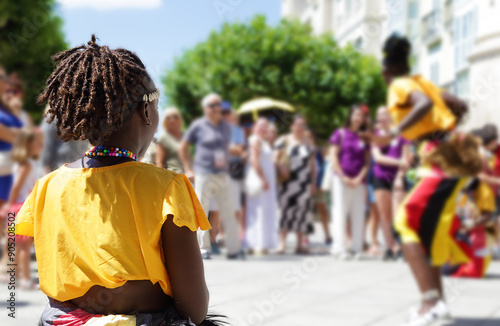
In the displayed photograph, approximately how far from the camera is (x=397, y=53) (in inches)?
193

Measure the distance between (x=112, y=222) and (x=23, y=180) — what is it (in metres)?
4.15

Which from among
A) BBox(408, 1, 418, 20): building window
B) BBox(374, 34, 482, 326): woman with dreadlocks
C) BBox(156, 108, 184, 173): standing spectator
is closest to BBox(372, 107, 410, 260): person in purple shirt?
BBox(156, 108, 184, 173): standing spectator

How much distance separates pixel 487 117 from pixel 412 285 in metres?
9.03

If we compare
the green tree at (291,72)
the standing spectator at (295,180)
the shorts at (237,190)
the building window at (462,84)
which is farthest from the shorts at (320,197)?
the green tree at (291,72)

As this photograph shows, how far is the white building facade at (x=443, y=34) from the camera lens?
14.7m

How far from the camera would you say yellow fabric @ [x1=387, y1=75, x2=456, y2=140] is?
459cm

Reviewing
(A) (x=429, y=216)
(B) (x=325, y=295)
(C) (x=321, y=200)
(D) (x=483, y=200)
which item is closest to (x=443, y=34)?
(C) (x=321, y=200)

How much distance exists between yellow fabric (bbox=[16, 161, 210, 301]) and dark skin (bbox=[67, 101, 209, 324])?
0.08 ft

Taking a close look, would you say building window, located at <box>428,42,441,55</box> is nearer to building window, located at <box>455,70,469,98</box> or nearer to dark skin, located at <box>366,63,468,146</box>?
building window, located at <box>455,70,469,98</box>

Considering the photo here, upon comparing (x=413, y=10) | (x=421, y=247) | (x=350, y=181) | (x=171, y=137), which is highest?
(x=413, y=10)

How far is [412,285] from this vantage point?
6.19m

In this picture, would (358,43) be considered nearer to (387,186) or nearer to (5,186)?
(387,186)

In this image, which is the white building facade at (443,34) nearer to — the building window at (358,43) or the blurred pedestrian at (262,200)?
the building window at (358,43)

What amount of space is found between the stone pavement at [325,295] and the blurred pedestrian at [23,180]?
21 cm
